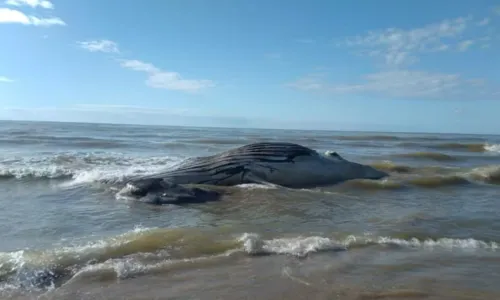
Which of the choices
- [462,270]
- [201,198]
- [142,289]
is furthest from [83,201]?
[462,270]

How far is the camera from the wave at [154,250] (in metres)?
3.94

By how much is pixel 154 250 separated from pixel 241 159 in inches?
184

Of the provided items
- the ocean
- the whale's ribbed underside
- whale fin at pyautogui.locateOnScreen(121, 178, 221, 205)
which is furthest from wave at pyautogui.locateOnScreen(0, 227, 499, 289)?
the whale's ribbed underside

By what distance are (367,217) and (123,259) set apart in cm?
375

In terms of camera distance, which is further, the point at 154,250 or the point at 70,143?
the point at 70,143

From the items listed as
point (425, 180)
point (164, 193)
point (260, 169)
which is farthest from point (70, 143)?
point (425, 180)

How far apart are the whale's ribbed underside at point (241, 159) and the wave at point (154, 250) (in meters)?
3.60

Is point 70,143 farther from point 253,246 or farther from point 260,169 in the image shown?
point 253,246

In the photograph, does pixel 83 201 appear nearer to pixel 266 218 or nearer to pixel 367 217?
pixel 266 218

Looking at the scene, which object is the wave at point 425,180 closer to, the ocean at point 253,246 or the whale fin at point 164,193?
the ocean at point 253,246

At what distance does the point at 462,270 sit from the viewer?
4.19 meters

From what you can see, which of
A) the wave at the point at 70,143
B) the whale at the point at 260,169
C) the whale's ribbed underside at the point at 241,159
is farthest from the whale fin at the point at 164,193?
the wave at the point at 70,143

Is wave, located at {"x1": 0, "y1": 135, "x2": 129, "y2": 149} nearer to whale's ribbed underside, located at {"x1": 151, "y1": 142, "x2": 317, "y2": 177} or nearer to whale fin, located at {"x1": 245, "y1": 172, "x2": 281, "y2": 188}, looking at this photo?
whale's ribbed underside, located at {"x1": 151, "y1": 142, "x2": 317, "y2": 177}

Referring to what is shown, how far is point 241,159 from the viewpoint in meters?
9.12
